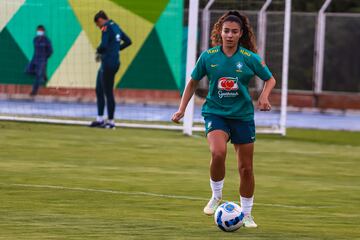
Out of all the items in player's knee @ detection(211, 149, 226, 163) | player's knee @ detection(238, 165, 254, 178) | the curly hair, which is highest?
the curly hair

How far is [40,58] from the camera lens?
975 inches

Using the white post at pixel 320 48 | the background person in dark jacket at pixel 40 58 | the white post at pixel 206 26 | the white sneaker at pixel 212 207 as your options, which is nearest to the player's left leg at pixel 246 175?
the white sneaker at pixel 212 207

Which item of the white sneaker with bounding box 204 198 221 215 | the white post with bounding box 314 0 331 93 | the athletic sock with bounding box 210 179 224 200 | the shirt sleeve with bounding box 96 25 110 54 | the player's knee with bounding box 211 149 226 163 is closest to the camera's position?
the player's knee with bounding box 211 149 226 163

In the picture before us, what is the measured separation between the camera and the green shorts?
11430 mm

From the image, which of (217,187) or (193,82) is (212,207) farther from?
(193,82)

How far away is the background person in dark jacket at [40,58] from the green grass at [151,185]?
1.29 m

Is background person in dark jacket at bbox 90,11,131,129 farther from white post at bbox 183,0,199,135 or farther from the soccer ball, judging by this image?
the soccer ball

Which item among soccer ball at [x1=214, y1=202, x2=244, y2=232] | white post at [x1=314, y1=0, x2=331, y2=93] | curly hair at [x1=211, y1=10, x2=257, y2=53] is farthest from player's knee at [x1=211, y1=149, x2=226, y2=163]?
white post at [x1=314, y1=0, x2=331, y2=93]

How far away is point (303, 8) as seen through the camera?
39438 millimetres

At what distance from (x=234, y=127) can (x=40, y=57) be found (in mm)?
13810

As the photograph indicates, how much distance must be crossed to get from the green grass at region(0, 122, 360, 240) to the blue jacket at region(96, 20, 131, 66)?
141cm

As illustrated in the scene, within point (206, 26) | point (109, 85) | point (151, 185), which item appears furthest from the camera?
point (206, 26)

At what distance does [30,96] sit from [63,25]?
213 cm

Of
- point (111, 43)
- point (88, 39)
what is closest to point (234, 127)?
point (111, 43)
